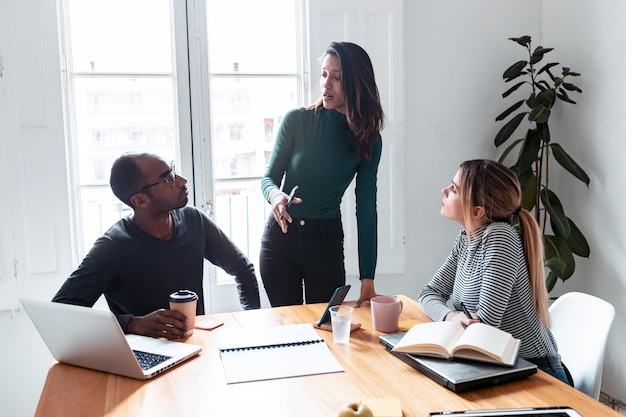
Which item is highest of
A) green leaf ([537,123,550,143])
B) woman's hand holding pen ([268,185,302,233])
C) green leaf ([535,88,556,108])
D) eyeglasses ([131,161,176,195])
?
green leaf ([535,88,556,108])

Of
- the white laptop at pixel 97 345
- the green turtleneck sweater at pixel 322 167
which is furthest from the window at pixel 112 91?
the white laptop at pixel 97 345

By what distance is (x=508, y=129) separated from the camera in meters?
3.36

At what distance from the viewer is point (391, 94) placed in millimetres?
3232

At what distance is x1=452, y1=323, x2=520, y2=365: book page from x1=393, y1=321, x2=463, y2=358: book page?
23mm

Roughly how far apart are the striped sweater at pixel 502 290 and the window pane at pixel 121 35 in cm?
181

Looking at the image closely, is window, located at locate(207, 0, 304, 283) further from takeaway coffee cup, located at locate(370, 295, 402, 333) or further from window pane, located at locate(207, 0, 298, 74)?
takeaway coffee cup, located at locate(370, 295, 402, 333)

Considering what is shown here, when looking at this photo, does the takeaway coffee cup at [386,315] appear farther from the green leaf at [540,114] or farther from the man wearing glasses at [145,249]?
the green leaf at [540,114]

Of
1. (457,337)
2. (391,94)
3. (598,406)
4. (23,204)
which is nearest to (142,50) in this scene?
(23,204)

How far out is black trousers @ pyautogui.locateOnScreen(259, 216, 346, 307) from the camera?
2367mm

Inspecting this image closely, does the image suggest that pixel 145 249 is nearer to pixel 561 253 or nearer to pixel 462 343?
pixel 462 343

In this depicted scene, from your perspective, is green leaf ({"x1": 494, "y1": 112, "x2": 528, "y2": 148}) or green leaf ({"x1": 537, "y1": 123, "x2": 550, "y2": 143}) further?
green leaf ({"x1": 494, "y1": 112, "x2": 528, "y2": 148})

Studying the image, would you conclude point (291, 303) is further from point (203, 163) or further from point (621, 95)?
point (621, 95)

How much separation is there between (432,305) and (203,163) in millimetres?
A: 1558

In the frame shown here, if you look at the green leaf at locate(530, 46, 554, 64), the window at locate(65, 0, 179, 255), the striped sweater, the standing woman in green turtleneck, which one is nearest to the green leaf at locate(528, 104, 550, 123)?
the green leaf at locate(530, 46, 554, 64)
